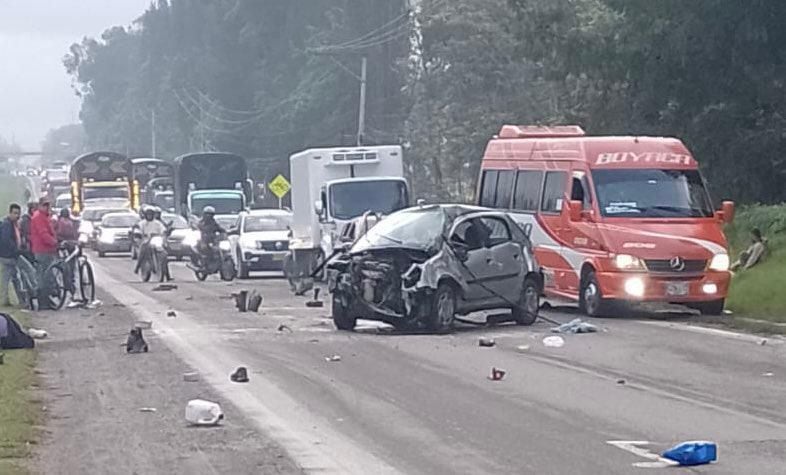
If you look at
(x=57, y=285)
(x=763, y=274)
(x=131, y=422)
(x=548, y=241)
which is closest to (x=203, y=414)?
(x=131, y=422)

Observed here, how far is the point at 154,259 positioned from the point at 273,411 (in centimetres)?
2319

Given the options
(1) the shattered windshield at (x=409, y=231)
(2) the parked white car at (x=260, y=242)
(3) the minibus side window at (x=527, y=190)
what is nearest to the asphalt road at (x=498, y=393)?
(1) the shattered windshield at (x=409, y=231)

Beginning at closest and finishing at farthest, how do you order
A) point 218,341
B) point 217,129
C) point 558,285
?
point 218,341
point 558,285
point 217,129

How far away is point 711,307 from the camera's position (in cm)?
2527

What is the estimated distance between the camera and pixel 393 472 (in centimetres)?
1114

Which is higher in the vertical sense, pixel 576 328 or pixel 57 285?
pixel 57 285

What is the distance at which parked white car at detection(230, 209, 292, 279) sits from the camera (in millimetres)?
39906

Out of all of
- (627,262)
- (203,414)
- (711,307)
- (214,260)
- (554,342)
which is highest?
(627,262)

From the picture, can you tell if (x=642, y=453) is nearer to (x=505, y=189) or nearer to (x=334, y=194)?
(x=505, y=189)

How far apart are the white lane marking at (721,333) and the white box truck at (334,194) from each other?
12174 mm

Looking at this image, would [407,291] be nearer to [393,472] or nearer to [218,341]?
[218,341]

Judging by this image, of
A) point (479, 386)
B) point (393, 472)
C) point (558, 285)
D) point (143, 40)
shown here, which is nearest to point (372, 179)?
point (558, 285)

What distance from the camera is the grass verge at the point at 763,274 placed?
25562 millimetres

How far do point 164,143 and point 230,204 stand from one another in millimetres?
68717
